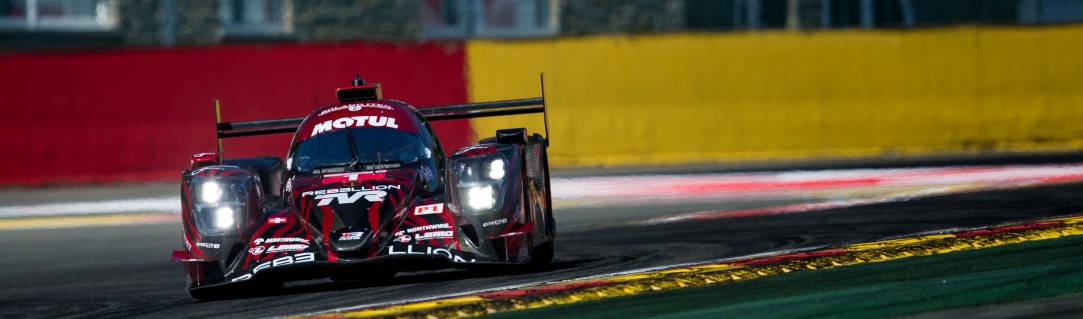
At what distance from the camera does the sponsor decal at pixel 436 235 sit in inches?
318

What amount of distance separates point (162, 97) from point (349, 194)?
9.22 meters

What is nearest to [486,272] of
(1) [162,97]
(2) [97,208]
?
(2) [97,208]

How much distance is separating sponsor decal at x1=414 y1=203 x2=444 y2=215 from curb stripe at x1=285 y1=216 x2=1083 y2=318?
0.73m

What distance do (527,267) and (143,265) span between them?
299 centimetres

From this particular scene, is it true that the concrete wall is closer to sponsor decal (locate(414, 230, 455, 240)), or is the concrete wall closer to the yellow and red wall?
the yellow and red wall

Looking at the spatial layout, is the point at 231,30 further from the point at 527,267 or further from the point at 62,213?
the point at 527,267

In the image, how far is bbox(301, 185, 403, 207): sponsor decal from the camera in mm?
8164

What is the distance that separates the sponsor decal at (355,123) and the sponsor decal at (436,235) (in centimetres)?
114

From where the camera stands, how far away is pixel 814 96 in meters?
16.9

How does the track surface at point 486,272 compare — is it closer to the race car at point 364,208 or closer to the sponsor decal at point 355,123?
the race car at point 364,208

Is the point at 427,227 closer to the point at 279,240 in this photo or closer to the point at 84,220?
the point at 279,240

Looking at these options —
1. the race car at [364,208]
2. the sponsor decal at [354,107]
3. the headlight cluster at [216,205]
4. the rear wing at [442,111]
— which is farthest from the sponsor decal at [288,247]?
the rear wing at [442,111]

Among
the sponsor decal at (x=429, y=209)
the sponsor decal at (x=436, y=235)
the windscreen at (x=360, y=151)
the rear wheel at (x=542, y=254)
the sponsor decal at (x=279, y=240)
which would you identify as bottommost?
the rear wheel at (x=542, y=254)

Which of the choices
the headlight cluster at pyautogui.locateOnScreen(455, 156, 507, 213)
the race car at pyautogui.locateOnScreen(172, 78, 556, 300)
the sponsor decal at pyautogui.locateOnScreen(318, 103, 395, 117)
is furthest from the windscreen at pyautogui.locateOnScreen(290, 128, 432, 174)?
the headlight cluster at pyautogui.locateOnScreen(455, 156, 507, 213)
